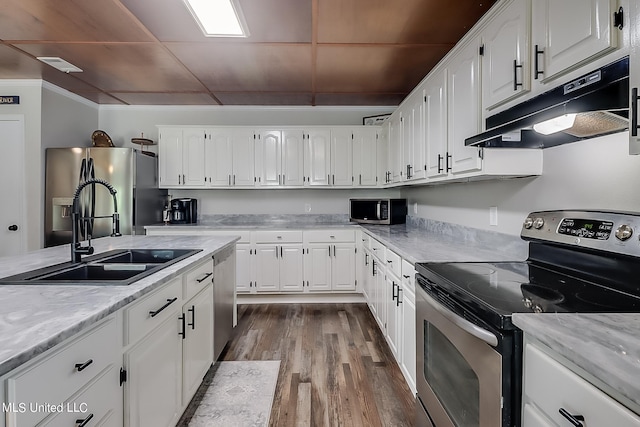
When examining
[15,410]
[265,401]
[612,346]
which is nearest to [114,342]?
[15,410]

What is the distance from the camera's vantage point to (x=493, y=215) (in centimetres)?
215

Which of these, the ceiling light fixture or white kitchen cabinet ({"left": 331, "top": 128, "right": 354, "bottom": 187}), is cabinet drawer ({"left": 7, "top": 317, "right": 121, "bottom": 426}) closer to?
the ceiling light fixture

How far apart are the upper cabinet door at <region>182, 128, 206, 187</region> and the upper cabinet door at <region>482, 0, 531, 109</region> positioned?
3.36 metres

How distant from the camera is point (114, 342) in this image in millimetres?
1093

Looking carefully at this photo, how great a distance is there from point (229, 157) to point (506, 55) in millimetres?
3276

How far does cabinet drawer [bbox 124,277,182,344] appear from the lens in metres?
1.20

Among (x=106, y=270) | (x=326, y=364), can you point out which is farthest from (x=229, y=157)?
(x=326, y=364)

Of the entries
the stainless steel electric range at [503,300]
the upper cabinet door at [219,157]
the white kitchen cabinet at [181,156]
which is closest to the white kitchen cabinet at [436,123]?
the stainless steel electric range at [503,300]

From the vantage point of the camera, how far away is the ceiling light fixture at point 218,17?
6.91 ft

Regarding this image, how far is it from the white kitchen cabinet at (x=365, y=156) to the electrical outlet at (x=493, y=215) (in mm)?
2037

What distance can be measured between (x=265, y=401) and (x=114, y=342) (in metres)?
1.21

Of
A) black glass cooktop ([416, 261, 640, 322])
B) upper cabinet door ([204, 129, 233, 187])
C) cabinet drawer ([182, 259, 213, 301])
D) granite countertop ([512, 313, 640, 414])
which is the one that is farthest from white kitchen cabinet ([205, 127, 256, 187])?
granite countertop ([512, 313, 640, 414])

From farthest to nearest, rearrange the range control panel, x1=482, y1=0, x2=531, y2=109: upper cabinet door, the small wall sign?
the small wall sign
x1=482, y1=0, x2=531, y2=109: upper cabinet door
the range control panel

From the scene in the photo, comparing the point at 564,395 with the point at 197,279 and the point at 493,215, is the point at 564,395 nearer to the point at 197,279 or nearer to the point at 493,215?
the point at 493,215
